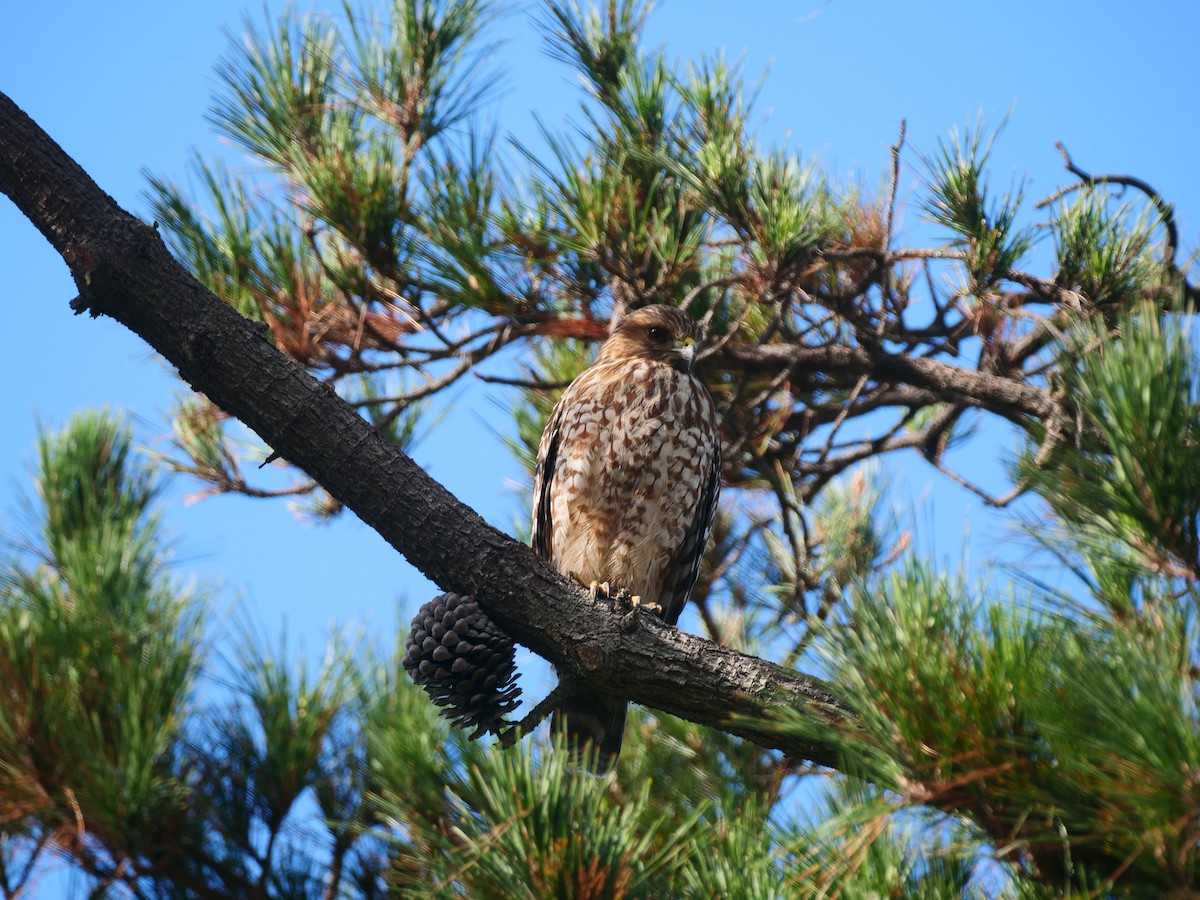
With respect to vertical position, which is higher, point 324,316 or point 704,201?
point 704,201

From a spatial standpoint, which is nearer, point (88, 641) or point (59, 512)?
point (88, 641)

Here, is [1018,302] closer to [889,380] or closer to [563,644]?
[889,380]

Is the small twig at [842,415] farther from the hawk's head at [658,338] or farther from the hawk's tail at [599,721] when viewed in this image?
the hawk's tail at [599,721]

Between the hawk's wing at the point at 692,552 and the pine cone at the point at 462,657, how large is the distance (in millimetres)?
1364

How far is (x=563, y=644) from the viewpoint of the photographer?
276 cm

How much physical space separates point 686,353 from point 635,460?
15.4 inches

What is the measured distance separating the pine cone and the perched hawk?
110 centimetres

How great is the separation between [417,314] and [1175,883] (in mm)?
2941

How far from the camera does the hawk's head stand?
12.8 feet

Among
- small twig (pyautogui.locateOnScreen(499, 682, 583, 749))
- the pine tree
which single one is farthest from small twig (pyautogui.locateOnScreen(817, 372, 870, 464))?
small twig (pyautogui.locateOnScreen(499, 682, 583, 749))

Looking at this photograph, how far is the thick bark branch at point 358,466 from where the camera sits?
8.42 ft

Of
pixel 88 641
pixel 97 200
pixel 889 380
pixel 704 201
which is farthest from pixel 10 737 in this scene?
pixel 889 380

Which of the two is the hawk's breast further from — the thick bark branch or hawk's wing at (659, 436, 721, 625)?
the thick bark branch

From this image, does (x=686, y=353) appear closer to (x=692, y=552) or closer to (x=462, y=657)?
(x=692, y=552)
